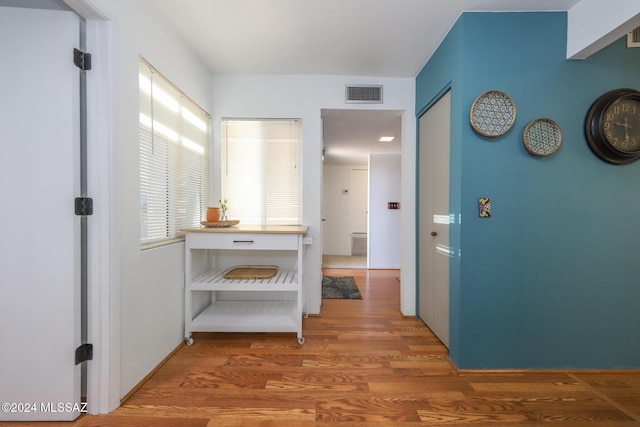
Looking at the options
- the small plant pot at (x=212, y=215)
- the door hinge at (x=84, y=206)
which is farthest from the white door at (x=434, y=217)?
the door hinge at (x=84, y=206)

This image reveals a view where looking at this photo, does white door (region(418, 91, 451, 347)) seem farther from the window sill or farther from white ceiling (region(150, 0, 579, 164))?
the window sill

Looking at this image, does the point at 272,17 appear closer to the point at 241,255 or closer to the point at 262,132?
the point at 262,132

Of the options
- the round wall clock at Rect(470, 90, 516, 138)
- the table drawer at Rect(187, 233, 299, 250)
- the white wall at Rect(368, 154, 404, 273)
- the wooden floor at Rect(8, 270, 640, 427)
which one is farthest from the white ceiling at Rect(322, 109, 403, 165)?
the wooden floor at Rect(8, 270, 640, 427)

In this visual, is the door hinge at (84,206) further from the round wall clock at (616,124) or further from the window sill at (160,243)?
the round wall clock at (616,124)

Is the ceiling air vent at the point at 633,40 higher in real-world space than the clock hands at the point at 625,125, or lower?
higher

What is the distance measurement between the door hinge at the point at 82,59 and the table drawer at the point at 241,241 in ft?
4.07

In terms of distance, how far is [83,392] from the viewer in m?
1.52

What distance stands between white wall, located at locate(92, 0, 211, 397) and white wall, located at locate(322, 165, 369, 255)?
491 cm

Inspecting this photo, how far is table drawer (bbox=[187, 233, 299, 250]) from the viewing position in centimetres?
220

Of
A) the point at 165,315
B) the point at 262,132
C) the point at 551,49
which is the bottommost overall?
the point at 165,315

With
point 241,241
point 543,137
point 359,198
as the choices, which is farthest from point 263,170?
point 359,198

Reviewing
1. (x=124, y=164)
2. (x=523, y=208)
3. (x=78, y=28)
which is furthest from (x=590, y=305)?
(x=78, y=28)

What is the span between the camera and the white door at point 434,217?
7.07 feet

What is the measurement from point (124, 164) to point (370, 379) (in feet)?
6.75
